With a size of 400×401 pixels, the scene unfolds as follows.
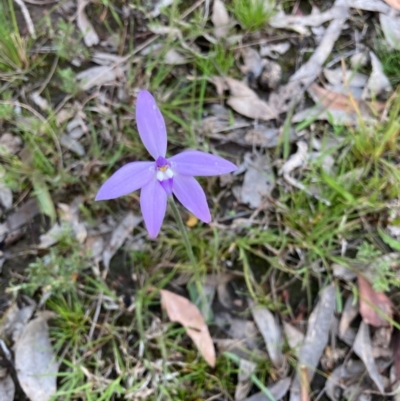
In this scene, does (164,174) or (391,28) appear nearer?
(164,174)

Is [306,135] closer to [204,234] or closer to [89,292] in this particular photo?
[204,234]

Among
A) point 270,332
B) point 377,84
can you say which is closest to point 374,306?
point 270,332

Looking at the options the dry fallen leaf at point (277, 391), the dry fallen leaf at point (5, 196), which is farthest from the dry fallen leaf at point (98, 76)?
the dry fallen leaf at point (277, 391)

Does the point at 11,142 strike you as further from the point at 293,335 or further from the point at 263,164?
the point at 293,335

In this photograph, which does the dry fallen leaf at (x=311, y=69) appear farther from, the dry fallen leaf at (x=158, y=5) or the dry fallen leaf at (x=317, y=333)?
the dry fallen leaf at (x=317, y=333)

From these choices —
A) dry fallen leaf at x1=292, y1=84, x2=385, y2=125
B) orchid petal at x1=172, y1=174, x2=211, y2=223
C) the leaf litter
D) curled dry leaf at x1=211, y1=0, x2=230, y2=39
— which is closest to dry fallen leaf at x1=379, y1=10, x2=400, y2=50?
the leaf litter

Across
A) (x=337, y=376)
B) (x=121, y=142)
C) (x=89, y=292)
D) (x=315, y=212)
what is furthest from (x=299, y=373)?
(x=121, y=142)
